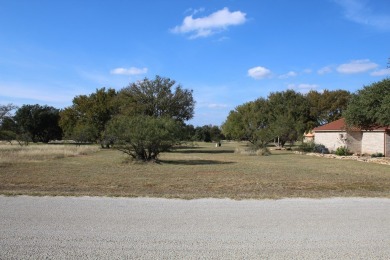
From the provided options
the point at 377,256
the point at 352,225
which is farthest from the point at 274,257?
the point at 352,225

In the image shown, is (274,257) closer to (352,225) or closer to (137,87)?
(352,225)

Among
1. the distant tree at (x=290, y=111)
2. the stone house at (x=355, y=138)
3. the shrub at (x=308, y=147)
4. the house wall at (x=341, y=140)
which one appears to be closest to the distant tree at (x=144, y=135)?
the stone house at (x=355, y=138)

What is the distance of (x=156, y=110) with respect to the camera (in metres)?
51.5

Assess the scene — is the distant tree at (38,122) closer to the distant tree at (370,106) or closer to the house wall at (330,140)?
the house wall at (330,140)

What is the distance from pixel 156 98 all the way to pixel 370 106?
3001cm

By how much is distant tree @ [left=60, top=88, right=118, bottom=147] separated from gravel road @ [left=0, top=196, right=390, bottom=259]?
49151 mm

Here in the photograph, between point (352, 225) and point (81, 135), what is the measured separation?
2104 inches

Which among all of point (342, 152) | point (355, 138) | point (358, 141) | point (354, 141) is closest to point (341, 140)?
point (354, 141)

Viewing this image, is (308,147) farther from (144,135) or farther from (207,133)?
(207,133)

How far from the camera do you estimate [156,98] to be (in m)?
51.2

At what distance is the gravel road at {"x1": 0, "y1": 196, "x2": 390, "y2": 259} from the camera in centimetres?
516

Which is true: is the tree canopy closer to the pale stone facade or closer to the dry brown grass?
the pale stone facade

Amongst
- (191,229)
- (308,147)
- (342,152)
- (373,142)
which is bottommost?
(191,229)

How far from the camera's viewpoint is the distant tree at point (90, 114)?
57.4m
